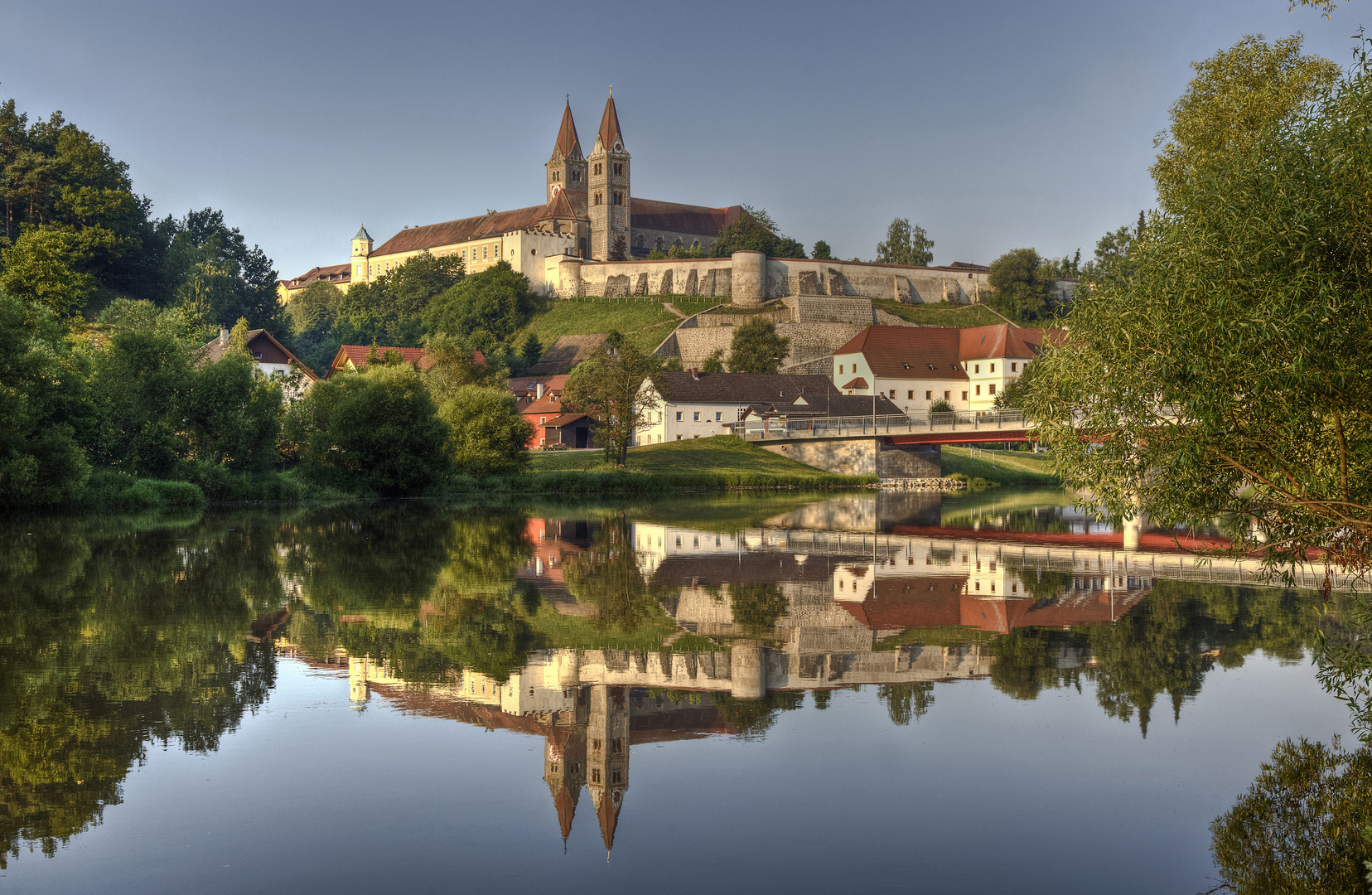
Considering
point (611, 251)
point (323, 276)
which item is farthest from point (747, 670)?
point (323, 276)

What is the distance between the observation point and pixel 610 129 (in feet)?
447

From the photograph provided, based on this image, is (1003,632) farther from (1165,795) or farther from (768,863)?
(768,863)

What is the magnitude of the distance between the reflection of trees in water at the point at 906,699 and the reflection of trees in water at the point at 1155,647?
859 millimetres

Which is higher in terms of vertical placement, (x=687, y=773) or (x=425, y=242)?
(x=425, y=242)

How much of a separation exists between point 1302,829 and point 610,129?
13593 cm

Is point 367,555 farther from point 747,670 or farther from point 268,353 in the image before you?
point 268,353

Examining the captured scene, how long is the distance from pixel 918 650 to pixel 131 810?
Answer: 366 inches

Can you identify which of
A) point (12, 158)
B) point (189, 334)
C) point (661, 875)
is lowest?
point (661, 875)

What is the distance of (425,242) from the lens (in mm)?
147250

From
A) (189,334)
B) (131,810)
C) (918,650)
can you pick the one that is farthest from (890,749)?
(189,334)

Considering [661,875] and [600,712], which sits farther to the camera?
[600,712]

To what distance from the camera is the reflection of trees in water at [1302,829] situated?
6633mm

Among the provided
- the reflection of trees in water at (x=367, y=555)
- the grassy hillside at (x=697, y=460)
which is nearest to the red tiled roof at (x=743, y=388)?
the grassy hillside at (x=697, y=460)

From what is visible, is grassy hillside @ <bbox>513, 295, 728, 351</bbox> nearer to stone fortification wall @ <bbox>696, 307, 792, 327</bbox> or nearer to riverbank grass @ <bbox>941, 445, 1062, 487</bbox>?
stone fortification wall @ <bbox>696, 307, 792, 327</bbox>
